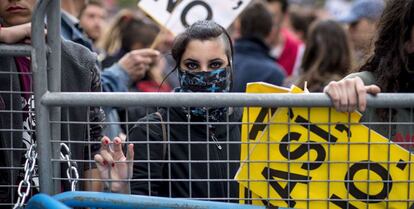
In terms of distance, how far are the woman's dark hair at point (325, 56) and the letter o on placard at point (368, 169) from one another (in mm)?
3555

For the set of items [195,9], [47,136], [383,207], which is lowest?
[383,207]

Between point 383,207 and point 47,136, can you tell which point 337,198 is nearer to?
point 383,207

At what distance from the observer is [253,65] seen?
794cm

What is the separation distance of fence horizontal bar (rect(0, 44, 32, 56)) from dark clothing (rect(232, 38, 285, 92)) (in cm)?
433

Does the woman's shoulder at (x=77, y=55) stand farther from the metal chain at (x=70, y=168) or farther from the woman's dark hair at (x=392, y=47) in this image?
the woman's dark hair at (x=392, y=47)

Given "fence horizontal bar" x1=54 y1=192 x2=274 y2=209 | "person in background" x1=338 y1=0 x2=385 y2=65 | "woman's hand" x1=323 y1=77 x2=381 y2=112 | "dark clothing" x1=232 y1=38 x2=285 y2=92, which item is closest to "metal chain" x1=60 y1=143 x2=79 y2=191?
"fence horizontal bar" x1=54 y1=192 x2=274 y2=209

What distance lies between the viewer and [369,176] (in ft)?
10.9

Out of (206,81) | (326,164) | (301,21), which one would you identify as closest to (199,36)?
(206,81)

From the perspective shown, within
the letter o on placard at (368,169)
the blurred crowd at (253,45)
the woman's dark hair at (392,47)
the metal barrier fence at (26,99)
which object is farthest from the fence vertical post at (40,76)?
the blurred crowd at (253,45)

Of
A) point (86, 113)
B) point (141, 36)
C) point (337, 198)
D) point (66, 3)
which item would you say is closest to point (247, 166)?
point (337, 198)

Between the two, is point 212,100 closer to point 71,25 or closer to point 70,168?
point 70,168

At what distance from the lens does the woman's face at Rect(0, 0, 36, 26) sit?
3.90m

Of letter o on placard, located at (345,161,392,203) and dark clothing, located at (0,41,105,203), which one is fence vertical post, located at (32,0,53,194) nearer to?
dark clothing, located at (0,41,105,203)

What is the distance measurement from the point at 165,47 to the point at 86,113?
7.65 m
